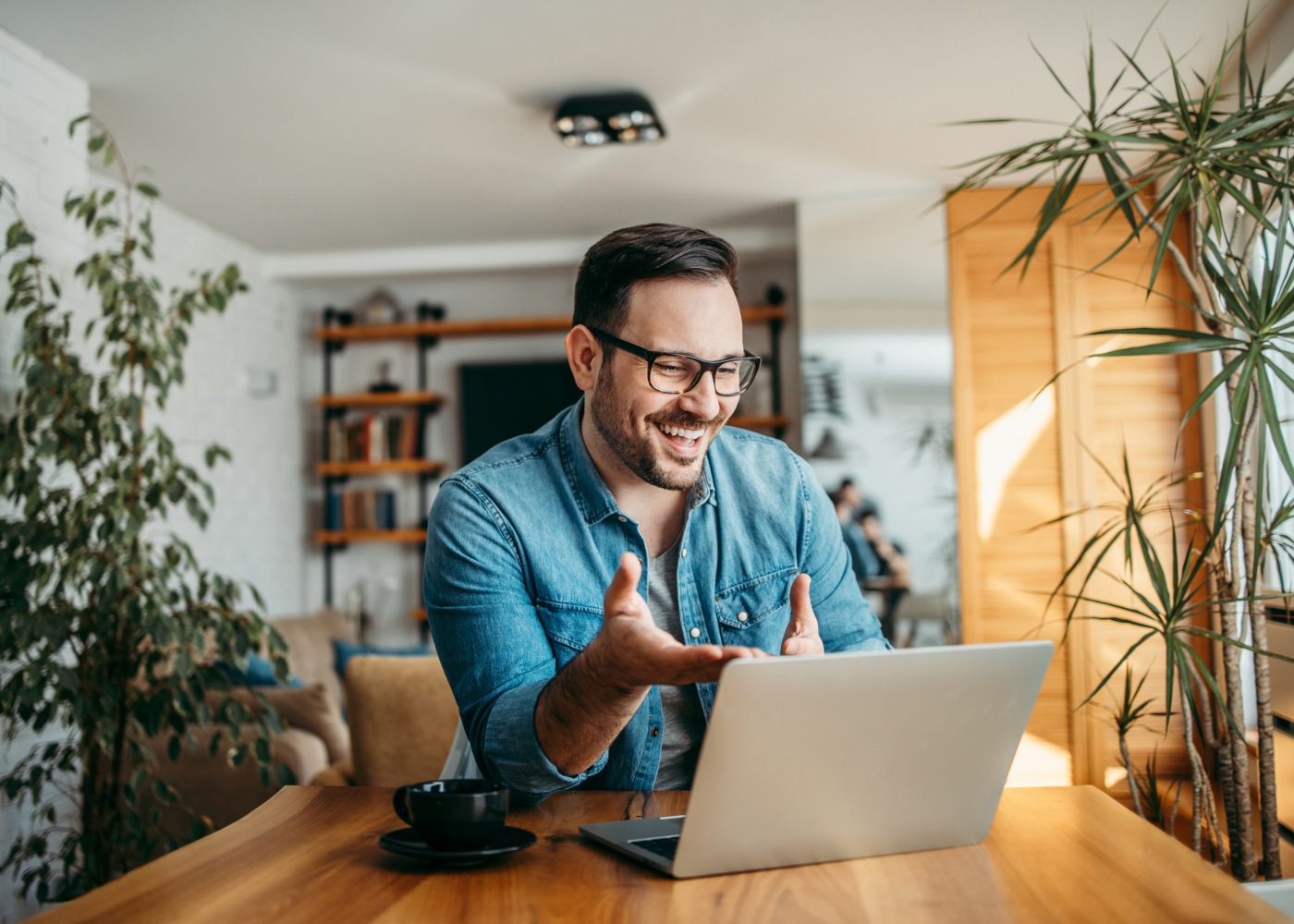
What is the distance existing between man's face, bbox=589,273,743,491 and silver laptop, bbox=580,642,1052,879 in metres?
0.58

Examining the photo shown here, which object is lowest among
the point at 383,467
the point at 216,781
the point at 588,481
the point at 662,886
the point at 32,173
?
the point at 216,781

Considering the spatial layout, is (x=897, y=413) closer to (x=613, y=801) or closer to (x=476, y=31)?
(x=476, y=31)

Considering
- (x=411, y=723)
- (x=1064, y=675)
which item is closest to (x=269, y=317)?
(x=411, y=723)

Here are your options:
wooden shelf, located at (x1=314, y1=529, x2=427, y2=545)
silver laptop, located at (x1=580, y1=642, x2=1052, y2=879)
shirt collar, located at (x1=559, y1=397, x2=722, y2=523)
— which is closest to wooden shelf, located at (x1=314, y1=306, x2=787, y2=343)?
wooden shelf, located at (x1=314, y1=529, x2=427, y2=545)

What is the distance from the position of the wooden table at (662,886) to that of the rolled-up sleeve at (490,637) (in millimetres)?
119

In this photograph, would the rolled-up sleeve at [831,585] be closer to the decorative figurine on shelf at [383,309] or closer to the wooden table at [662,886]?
the wooden table at [662,886]

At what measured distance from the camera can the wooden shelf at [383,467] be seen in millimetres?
5516

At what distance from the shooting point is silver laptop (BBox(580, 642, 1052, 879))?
2.54ft

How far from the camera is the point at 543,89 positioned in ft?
11.2

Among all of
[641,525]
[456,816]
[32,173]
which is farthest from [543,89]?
[456,816]

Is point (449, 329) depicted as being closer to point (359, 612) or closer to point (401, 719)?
point (359, 612)

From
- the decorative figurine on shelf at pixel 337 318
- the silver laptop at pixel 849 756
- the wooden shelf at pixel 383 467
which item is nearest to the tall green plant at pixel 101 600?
the silver laptop at pixel 849 756

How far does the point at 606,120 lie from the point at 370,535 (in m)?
2.86

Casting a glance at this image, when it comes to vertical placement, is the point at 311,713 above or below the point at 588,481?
below
